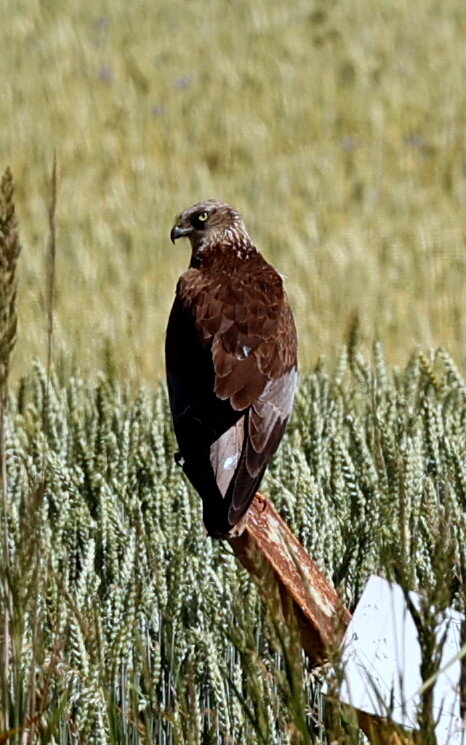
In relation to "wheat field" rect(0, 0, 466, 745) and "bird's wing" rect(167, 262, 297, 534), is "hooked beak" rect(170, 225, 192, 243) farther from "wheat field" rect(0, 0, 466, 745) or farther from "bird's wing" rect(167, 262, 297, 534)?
"bird's wing" rect(167, 262, 297, 534)

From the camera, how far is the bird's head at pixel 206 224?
4.12m

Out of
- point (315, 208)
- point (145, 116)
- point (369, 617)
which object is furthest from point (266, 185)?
point (369, 617)


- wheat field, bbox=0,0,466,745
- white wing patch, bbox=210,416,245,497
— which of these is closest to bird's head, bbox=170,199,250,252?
wheat field, bbox=0,0,466,745

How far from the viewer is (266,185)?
8.05 m

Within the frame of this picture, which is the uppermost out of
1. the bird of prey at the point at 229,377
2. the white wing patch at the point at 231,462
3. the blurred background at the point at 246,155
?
the blurred background at the point at 246,155

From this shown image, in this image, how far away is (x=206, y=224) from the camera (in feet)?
13.7

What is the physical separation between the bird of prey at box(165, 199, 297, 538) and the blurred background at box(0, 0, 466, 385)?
88 cm

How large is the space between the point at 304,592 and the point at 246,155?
21.2 feet

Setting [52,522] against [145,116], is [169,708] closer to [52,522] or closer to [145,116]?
[52,522]

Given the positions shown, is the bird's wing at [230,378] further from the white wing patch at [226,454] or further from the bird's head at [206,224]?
the bird's head at [206,224]

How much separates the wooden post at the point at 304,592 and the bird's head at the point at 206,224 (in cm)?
167

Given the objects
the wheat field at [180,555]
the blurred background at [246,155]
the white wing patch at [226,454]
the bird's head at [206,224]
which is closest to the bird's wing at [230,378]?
the white wing patch at [226,454]

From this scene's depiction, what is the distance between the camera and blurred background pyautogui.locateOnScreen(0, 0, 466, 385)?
252 inches

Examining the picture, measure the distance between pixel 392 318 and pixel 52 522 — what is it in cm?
329
